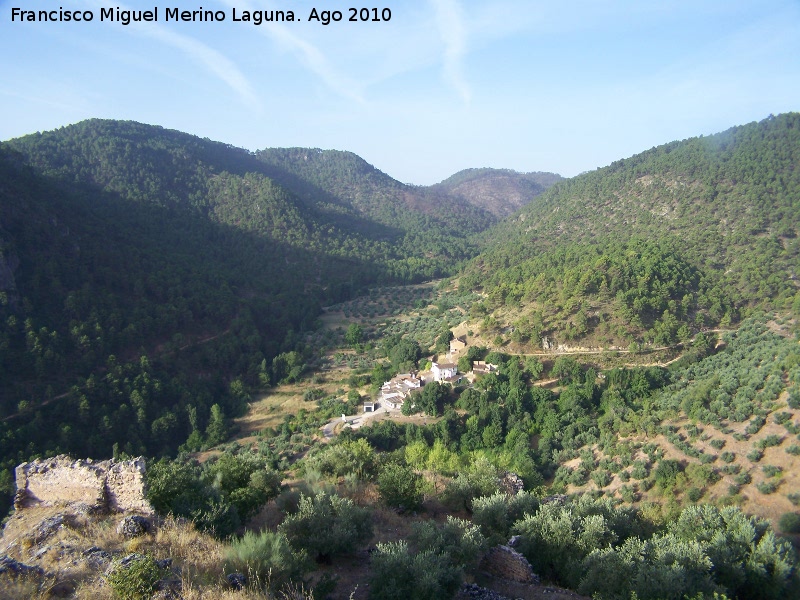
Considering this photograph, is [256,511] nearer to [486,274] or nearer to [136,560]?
[136,560]

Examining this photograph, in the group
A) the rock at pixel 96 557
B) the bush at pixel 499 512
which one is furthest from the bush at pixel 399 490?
the rock at pixel 96 557

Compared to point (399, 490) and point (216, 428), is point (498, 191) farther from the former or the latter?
point (399, 490)

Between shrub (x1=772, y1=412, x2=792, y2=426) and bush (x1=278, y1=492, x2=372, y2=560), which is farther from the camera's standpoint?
shrub (x1=772, y1=412, x2=792, y2=426)

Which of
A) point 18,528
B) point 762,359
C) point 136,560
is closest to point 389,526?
point 136,560

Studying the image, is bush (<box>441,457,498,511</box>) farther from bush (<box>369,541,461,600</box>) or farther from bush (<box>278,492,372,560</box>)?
bush (<box>369,541,461,600</box>)

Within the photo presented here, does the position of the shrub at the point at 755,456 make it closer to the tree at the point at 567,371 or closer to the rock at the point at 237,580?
the tree at the point at 567,371

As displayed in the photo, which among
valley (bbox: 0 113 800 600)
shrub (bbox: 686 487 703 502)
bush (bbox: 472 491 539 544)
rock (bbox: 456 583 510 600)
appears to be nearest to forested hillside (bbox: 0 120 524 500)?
valley (bbox: 0 113 800 600)

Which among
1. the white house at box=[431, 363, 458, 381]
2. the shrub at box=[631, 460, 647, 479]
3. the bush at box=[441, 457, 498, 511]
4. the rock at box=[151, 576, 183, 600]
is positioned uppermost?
the rock at box=[151, 576, 183, 600]
